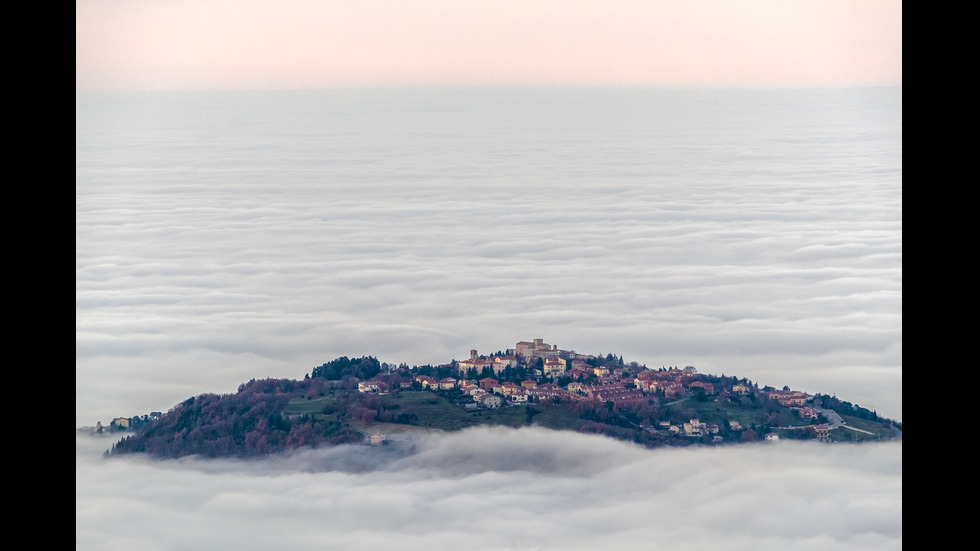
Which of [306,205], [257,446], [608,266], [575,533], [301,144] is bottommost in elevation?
[575,533]

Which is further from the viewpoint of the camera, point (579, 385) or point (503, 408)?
point (579, 385)

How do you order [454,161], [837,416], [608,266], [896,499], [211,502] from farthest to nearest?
[454,161]
[608,266]
[837,416]
[211,502]
[896,499]

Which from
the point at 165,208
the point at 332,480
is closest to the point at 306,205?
the point at 165,208

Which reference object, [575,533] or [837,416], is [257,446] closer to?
[575,533]

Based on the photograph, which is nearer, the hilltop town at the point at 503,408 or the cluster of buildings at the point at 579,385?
the hilltop town at the point at 503,408

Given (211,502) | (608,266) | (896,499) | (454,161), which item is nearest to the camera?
(896,499)

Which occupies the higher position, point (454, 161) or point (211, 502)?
point (454, 161)

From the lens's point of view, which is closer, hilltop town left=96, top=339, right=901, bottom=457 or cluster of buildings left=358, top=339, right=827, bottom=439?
hilltop town left=96, top=339, right=901, bottom=457

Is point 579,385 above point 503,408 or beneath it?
above
